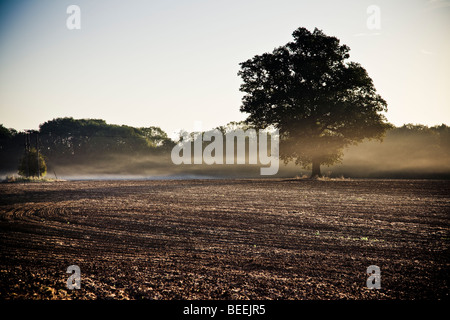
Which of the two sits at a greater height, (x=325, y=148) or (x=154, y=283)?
(x=325, y=148)

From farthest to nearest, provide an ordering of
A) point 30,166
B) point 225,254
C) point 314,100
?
point 30,166 → point 314,100 → point 225,254

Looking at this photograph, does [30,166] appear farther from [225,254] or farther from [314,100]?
[225,254]

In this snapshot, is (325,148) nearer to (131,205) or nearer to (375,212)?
(375,212)

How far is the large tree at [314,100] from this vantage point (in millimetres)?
30109

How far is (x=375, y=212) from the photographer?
40.2ft

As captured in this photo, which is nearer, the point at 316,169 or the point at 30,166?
the point at 316,169

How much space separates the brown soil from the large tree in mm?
19955

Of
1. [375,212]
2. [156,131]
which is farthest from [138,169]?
[375,212]

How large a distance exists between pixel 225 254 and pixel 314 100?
1094 inches

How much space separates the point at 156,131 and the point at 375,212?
96.9 meters

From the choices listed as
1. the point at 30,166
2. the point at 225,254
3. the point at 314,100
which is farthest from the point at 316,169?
the point at 30,166

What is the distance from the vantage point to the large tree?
30.1m

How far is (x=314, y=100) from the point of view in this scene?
30.6m

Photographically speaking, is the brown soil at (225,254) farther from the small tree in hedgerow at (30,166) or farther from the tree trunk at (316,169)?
the small tree in hedgerow at (30,166)
